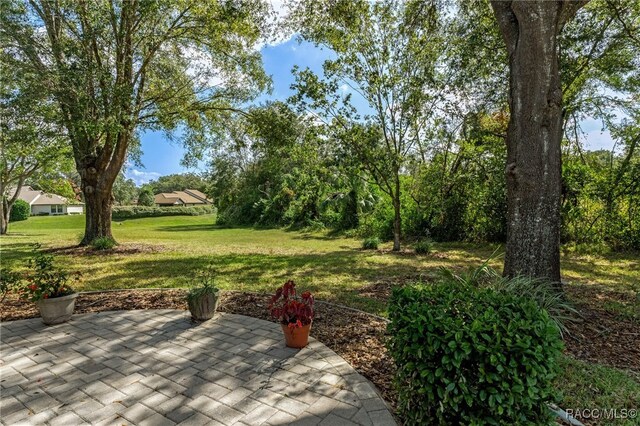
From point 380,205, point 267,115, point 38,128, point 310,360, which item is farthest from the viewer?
point 380,205

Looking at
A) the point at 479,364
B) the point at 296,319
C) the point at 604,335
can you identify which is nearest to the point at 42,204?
the point at 296,319

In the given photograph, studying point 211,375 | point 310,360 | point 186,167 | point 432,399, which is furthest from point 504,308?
point 186,167

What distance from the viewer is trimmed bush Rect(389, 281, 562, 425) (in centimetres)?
174

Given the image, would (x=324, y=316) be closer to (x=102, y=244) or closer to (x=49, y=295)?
(x=49, y=295)

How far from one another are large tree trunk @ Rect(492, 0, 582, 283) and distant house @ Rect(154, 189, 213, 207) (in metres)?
52.9

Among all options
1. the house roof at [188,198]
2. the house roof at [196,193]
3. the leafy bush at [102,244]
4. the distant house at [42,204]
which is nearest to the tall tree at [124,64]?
the leafy bush at [102,244]

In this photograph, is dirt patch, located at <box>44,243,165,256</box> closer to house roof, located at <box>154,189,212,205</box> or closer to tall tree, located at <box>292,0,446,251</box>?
tall tree, located at <box>292,0,446,251</box>

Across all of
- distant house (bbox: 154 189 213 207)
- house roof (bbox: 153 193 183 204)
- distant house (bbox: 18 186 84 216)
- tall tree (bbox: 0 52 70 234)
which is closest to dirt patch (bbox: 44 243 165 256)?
tall tree (bbox: 0 52 70 234)

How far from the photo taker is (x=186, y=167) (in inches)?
470

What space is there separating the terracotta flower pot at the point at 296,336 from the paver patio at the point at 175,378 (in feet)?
0.23

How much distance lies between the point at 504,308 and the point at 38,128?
383 inches

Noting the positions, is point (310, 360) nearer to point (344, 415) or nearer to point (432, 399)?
point (344, 415)

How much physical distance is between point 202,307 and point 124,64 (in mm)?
7675

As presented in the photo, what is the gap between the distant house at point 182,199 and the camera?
55.9m
